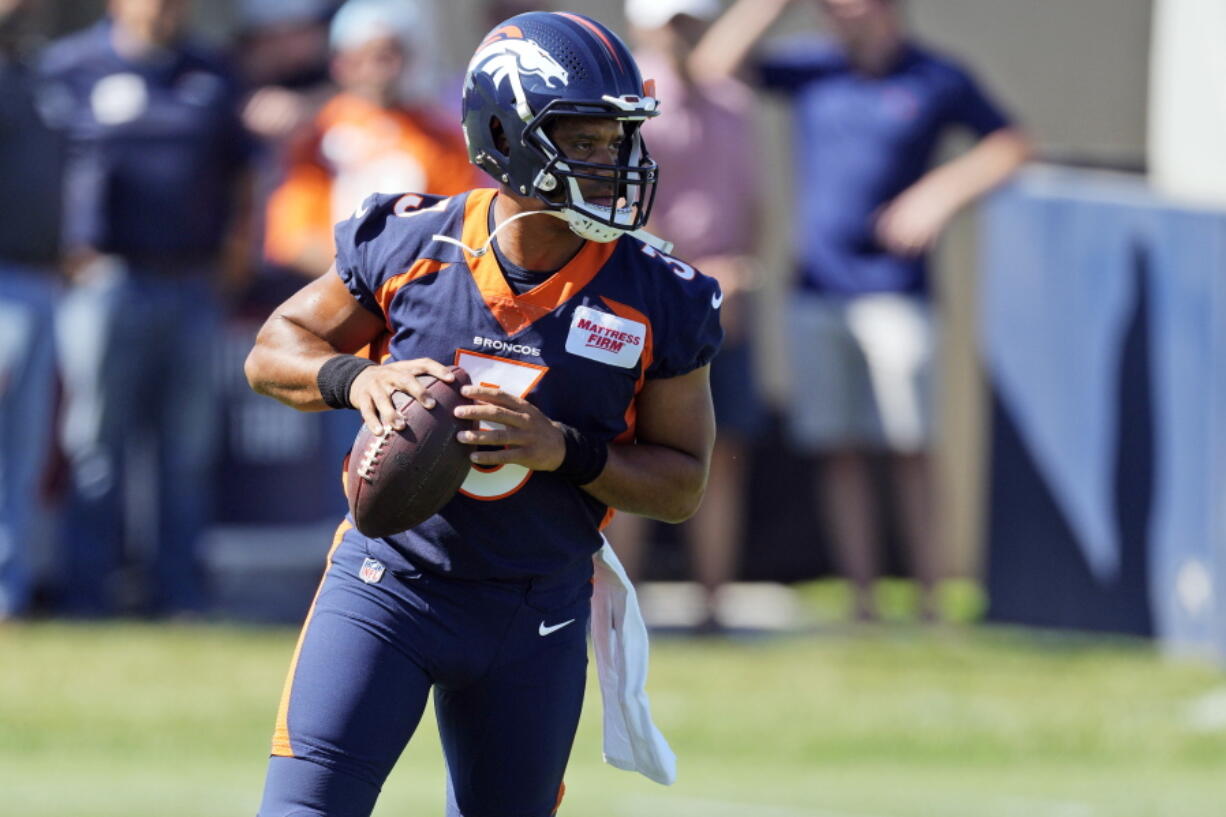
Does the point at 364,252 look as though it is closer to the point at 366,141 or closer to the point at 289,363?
the point at 289,363

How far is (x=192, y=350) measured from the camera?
10055 mm

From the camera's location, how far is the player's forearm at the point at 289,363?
14.7ft

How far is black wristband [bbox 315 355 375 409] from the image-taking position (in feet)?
14.3

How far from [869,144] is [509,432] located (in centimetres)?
613

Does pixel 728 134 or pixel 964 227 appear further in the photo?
pixel 964 227

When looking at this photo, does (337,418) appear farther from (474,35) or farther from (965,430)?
(965,430)

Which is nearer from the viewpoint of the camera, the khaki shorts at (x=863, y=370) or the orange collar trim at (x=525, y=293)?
the orange collar trim at (x=525, y=293)

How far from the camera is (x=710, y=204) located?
9.88m

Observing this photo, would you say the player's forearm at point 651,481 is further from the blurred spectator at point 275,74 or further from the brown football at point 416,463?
the blurred spectator at point 275,74

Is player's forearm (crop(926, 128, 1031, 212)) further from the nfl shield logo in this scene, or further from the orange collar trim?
the nfl shield logo

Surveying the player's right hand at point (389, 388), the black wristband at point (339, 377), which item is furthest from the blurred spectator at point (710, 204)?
the player's right hand at point (389, 388)

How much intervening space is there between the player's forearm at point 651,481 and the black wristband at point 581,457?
0.08 feet

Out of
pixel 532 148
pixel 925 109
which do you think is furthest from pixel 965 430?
pixel 532 148

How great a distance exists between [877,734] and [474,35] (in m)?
4.64
